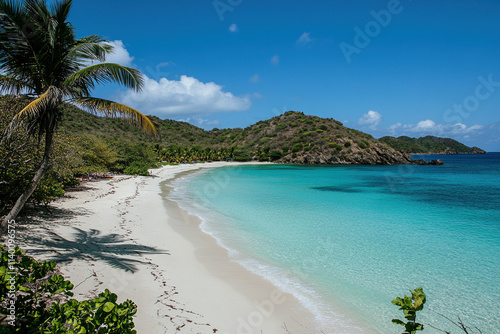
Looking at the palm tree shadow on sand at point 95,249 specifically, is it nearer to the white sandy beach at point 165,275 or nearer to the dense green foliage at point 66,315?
the white sandy beach at point 165,275

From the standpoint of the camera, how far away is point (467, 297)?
6.05 m

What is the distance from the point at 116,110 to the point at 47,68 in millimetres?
1606

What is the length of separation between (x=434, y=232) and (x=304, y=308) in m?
9.15

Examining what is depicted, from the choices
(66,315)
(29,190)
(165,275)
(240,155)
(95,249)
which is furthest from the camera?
(240,155)

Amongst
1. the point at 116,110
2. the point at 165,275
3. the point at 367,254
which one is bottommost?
the point at 367,254

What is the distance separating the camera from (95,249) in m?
6.90

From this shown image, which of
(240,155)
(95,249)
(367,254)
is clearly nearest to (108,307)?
(95,249)

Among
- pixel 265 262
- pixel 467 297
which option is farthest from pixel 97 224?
pixel 467 297

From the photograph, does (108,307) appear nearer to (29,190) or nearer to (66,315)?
(66,315)

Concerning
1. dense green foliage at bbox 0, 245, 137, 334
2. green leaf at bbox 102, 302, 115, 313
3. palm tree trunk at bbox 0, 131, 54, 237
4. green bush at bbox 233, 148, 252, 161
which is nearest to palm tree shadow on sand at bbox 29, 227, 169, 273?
palm tree trunk at bbox 0, 131, 54, 237

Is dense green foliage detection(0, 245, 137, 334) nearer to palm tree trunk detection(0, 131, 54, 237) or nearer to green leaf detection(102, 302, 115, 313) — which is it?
green leaf detection(102, 302, 115, 313)

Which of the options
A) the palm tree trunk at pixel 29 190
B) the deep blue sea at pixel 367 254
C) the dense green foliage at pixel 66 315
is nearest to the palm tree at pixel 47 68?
the palm tree trunk at pixel 29 190

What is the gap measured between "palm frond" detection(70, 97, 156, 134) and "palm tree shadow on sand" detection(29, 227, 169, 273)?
3.11 meters

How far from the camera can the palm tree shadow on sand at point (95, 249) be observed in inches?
240
